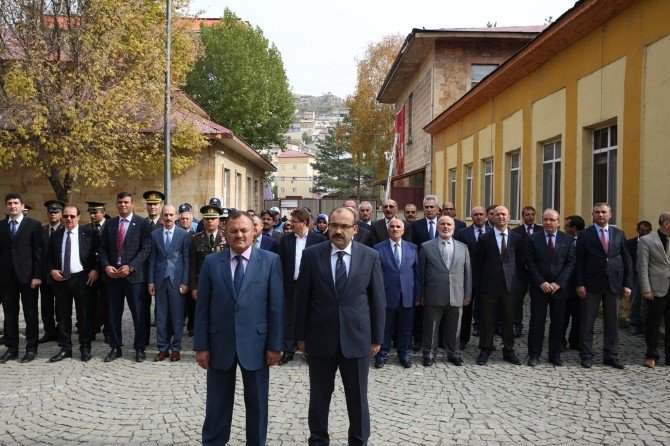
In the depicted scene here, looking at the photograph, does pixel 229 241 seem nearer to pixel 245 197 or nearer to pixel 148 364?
pixel 148 364

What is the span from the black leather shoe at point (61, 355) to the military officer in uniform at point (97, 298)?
0.52 meters

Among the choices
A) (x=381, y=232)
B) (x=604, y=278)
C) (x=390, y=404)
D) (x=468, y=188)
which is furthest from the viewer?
(x=468, y=188)

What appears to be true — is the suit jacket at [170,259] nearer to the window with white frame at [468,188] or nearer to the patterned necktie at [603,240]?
the patterned necktie at [603,240]

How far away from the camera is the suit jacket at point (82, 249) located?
798 cm

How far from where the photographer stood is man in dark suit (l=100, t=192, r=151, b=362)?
7926 millimetres

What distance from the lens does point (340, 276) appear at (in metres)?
4.57

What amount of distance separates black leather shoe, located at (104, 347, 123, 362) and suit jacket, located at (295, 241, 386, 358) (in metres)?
4.11

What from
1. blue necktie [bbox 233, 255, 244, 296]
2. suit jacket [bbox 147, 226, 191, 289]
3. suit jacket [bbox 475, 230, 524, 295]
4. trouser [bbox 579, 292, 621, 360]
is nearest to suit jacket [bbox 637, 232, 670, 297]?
trouser [bbox 579, 292, 621, 360]

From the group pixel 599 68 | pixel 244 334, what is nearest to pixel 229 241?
pixel 244 334

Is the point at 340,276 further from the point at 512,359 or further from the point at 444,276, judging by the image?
the point at 512,359

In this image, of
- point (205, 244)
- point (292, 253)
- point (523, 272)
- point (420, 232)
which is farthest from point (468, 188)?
point (205, 244)

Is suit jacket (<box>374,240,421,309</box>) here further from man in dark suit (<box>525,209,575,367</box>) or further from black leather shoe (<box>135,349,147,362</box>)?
black leather shoe (<box>135,349,147,362</box>)

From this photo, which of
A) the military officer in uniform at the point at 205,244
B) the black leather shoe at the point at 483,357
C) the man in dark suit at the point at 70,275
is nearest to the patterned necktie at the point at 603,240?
the black leather shoe at the point at 483,357

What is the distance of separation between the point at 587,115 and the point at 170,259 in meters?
8.05
